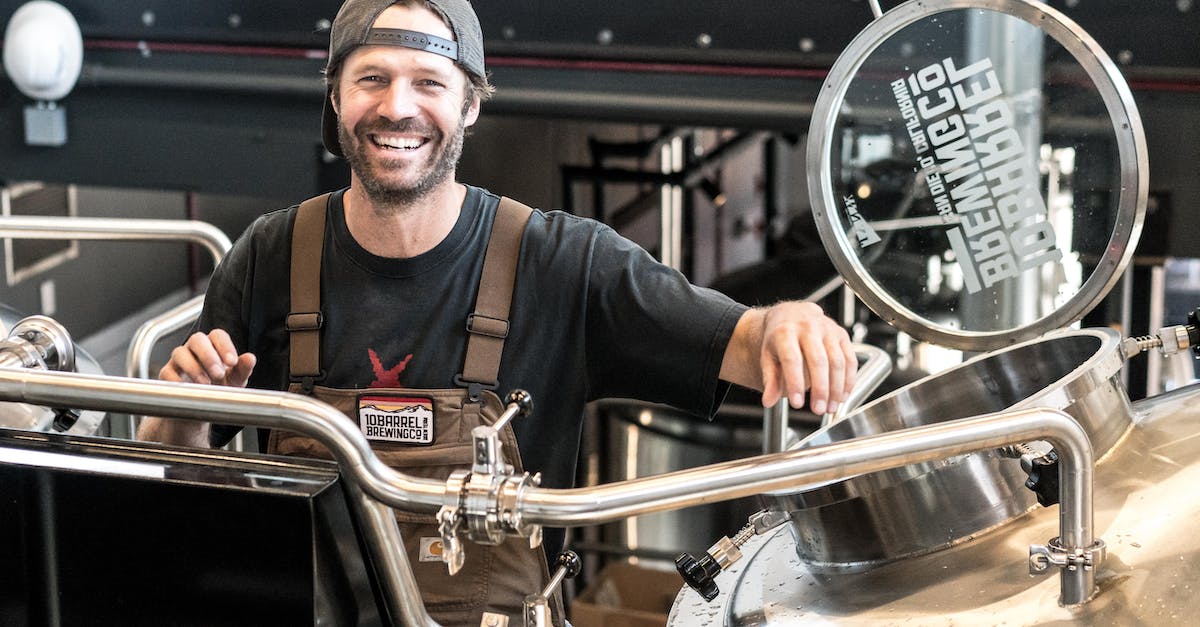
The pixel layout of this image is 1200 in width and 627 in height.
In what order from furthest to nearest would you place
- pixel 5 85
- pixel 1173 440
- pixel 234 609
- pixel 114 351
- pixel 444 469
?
pixel 114 351, pixel 5 85, pixel 444 469, pixel 1173 440, pixel 234 609

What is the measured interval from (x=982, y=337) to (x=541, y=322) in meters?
0.64

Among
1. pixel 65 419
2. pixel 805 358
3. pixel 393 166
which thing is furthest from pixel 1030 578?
pixel 65 419

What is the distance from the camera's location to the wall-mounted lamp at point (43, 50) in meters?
3.49

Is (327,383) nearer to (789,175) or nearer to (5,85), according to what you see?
(5,85)

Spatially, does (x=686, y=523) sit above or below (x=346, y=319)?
below

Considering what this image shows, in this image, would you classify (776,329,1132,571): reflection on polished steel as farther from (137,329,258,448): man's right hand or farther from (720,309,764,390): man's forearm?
(137,329,258,448): man's right hand

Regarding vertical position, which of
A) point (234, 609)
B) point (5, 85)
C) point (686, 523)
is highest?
point (5, 85)

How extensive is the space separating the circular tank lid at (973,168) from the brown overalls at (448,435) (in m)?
0.58

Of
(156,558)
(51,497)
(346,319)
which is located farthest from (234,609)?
(346,319)

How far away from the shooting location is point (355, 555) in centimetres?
123

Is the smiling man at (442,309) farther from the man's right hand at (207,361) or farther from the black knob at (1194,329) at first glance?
the black knob at (1194,329)

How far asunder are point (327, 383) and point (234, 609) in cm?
60

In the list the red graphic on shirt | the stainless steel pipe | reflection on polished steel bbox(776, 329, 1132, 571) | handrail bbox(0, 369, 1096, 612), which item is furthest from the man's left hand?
the stainless steel pipe

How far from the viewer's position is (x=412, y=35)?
171cm
